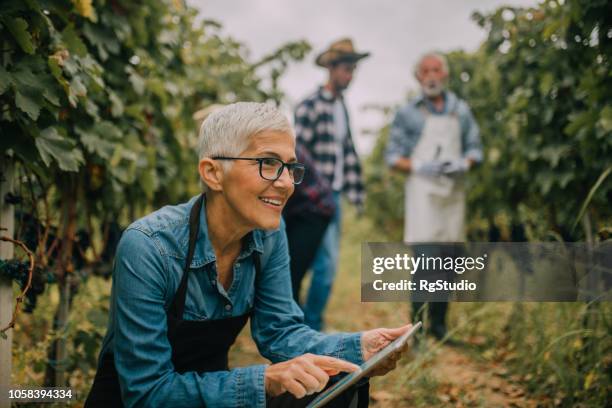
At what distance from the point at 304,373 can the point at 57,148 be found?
1.30 metres

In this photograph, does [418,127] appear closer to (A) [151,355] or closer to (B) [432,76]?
(B) [432,76]

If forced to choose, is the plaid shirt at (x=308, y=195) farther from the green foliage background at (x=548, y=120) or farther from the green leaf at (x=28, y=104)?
the green leaf at (x=28, y=104)

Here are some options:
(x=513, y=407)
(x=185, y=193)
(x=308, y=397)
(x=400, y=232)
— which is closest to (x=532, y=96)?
(x=513, y=407)

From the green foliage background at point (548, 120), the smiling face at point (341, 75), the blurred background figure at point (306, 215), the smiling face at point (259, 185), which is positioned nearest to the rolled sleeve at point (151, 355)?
the smiling face at point (259, 185)

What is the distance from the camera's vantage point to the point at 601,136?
2.77 meters

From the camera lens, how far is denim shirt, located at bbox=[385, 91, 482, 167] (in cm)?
444

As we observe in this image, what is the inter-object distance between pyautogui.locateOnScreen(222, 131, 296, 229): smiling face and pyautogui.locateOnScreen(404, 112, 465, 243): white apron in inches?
105

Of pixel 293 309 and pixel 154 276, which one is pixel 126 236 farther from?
pixel 293 309

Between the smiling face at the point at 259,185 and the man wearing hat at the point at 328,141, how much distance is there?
2449 mm

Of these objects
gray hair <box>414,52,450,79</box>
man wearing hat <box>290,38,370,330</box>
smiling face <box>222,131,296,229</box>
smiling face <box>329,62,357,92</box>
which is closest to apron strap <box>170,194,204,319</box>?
smiling face <box>222,131,296,229</box>

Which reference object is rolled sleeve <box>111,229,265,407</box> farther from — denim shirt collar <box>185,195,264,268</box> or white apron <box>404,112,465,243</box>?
white apron <box>404,112,465,243</box>

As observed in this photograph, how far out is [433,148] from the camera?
175 inches

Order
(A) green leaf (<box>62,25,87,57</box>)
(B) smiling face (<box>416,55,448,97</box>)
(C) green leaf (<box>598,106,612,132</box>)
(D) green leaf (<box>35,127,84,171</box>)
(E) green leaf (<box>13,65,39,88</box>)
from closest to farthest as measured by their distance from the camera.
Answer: (E) green leaf (<box>13,65,39,88</box>) < (D) green leaf (<box>35,127,84,171</box>) < (A) green leaf (<box>62,25,87,57</box>) < (C) green leaf (<box>598,106,612,132</box>) < (B) smiling face (<box>416,55,448,97</box>)

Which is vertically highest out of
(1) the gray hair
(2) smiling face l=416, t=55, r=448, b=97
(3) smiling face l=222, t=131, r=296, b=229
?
(1) the gray hair
